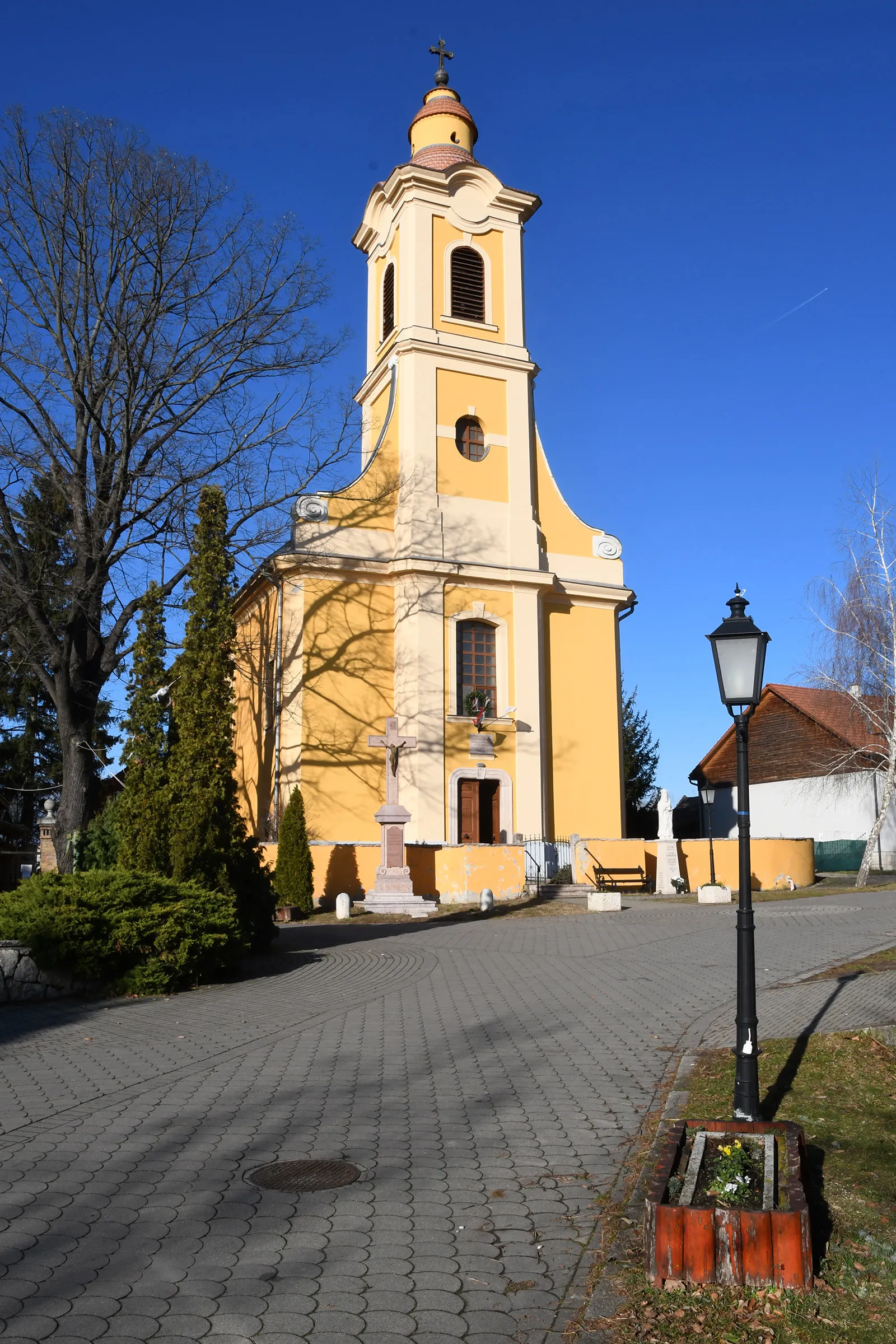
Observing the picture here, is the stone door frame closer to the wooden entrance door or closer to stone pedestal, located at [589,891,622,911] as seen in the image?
the wooden entrance door

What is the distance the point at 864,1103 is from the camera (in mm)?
6250

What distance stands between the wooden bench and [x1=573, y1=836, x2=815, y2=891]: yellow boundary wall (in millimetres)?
440

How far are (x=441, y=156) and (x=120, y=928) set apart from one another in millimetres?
25517

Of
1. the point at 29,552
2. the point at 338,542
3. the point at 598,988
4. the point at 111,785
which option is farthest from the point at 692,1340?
the point at 111,785

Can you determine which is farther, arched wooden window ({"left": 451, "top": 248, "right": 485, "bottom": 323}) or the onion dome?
the onion dome

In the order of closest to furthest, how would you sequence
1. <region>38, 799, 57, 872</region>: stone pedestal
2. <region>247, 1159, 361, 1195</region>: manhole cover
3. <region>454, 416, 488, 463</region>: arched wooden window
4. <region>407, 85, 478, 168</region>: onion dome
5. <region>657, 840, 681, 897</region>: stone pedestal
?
<region>247, 1159, 361, 1195</region>: manhole cover
<region>38, 799, 57, 872</region>: stone pedestal
<region>657, 840, 681, 897</region>: stone pedestal
<region>454, 416, 488, 463</region>: arched wooden window
<region>407, 85, 478, 168</region>: onion dome

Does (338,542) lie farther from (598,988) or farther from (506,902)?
(598,988)

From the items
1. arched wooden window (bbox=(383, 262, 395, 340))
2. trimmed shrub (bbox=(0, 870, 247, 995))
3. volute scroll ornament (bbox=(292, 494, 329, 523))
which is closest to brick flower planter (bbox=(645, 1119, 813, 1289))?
trimmed shrub (bbox=(0, 870, 247, 995))

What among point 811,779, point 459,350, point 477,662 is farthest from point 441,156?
point 811,779

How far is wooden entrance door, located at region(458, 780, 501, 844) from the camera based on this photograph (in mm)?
25438

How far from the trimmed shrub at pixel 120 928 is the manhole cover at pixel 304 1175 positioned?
5729 millimetres

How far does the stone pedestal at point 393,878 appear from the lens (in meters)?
21.2

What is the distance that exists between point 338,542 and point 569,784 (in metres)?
8.38

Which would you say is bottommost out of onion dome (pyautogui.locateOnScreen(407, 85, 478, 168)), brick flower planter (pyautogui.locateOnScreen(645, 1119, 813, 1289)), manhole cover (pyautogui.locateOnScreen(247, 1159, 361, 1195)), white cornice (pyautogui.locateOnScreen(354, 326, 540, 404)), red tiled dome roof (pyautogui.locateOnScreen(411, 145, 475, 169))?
manhole cover (pyautogui.locateOnScreen(247, 1159, 361, 1195))
